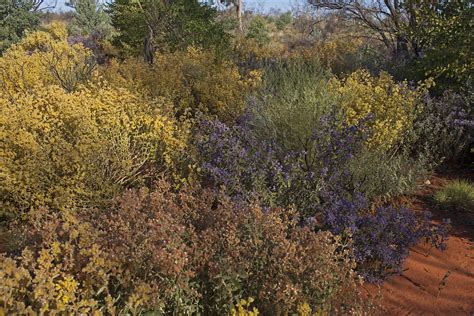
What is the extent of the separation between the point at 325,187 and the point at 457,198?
1696 millimetres

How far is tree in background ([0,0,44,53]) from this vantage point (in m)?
18.2

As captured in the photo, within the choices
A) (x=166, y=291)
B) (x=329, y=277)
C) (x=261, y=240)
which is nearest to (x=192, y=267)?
(x=166, y=291)

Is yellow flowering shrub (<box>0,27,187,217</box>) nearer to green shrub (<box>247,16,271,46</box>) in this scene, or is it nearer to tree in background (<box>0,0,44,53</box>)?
tree in background (<box>0,0,44,53</box>)

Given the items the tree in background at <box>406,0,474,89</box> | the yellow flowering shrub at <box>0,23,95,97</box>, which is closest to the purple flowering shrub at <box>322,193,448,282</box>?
the tree in background at <box>406,0,474,89</box>

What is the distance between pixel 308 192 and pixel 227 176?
2.13ft

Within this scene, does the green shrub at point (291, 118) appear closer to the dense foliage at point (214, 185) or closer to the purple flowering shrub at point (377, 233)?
the dense foliage at point (214, 185)

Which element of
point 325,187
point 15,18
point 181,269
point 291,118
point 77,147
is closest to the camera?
point 181,269

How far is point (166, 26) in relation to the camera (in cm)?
1049

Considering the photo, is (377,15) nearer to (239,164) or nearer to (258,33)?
(239,164)

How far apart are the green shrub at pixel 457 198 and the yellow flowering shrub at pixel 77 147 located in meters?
2.62

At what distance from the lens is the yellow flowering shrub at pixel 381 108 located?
4.97 m

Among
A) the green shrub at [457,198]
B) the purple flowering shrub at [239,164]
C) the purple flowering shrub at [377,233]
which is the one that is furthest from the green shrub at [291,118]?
the green shrub at [457,198]

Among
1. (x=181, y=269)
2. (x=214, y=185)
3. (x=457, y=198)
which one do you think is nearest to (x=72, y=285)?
(x=181, y=269)

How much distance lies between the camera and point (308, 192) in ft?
12.2
